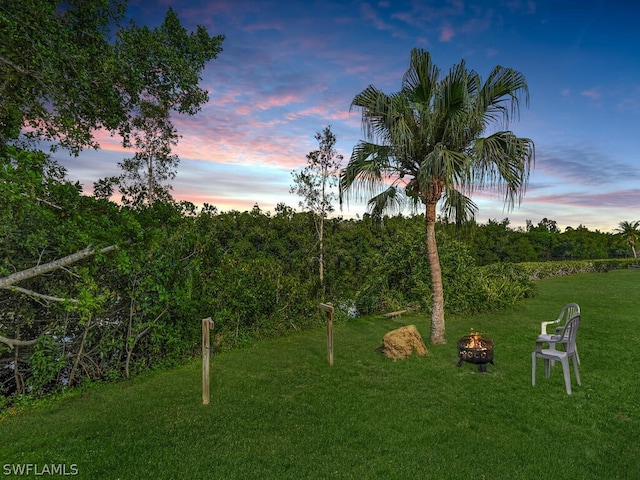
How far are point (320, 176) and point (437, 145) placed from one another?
1730 centimetres

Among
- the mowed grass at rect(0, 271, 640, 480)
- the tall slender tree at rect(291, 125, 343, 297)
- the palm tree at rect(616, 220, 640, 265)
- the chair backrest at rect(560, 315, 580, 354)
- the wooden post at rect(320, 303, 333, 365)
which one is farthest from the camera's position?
the palm tree at rect(616, 220, 640, 265)

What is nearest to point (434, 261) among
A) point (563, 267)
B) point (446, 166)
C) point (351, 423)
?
point (446, 166)

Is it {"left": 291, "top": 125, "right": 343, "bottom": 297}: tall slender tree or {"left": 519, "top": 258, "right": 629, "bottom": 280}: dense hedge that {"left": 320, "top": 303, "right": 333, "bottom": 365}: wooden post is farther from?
{"left": 519, "top": 258, "right": 629, "bottom": 280}: dense hedge

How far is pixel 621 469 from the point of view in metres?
3.56

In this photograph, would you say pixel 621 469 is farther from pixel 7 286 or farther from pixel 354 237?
pixel 354 237

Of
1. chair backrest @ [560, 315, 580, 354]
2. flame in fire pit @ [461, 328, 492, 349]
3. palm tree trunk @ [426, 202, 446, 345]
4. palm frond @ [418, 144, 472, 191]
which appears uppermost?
palm frond @ [418, 144, 472, 191]

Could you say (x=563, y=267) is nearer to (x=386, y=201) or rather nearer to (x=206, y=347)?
(x=386, y=201)

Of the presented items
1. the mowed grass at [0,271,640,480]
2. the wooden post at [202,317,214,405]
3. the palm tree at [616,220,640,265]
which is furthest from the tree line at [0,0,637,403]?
the palm tree at [616,220,640,265]

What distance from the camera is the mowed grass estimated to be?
12.1ft

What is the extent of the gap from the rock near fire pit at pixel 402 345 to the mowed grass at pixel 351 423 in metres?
0.26

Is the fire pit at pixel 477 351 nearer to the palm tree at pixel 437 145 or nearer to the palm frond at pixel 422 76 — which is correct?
the palm tree at pixel 437 145

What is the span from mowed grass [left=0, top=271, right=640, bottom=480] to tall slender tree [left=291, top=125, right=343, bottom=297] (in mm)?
17700

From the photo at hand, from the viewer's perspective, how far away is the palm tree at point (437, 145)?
785 centimetres

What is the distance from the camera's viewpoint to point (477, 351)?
6.89 metres
